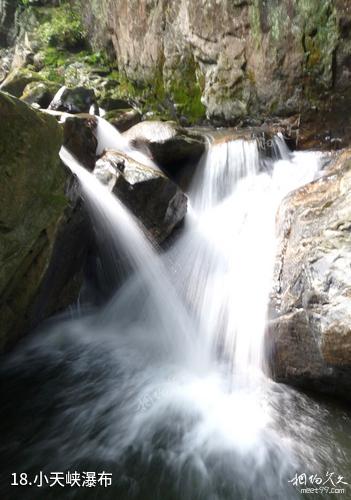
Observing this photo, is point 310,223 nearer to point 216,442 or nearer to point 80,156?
point 216,442

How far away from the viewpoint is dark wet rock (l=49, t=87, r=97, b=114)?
856 centimetres

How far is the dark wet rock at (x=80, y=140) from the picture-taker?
5820 millimetres

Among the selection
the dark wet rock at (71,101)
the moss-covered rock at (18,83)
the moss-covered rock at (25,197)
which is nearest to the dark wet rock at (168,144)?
the dark wet rock at (71,101)

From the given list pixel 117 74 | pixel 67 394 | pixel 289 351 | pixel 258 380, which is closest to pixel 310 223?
pixel 289 351

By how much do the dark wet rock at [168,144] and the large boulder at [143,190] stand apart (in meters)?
1.46

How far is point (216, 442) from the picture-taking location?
3.15 m

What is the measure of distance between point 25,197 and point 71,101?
687cm

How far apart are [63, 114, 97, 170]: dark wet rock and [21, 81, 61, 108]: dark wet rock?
357 centimetres

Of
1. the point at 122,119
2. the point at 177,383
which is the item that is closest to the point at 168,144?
the point at 122,119

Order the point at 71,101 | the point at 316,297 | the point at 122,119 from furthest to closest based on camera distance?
the point at 122,119 → the point at 71,101 → the point at 316,297

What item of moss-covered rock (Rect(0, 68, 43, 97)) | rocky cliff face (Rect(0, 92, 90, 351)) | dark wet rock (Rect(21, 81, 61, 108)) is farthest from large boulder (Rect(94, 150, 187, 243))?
moss-covered rock (Rect(0, 68, 43, 97))

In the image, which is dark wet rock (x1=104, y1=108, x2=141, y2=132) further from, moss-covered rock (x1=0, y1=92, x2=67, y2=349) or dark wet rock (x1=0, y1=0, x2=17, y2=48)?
dark wet rock (x1=0, y1=0, x2=17, y2=48)

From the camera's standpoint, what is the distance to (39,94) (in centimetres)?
884

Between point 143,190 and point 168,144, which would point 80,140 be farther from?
point 168,144
